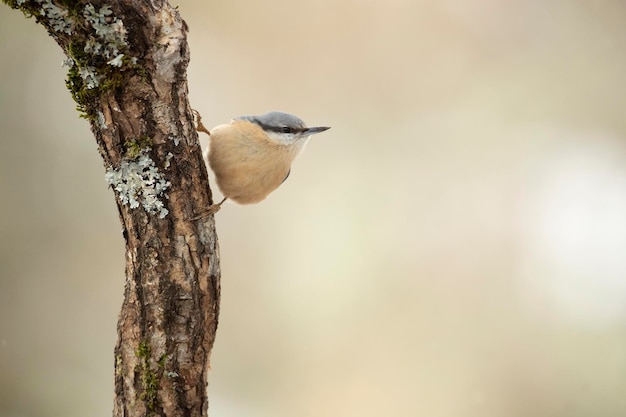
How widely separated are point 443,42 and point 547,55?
570 mm

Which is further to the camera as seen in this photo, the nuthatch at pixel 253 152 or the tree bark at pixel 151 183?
the nuthatch at pixel 253 152

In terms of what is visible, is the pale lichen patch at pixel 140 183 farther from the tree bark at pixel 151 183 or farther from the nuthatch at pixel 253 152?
the nuthatch at pixel 253 152

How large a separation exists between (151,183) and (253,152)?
0.64 metres

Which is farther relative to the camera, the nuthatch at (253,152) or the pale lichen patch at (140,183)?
the nuthatch at (253,152)

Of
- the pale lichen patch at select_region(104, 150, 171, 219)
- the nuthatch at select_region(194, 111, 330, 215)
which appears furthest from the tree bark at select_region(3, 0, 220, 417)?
the nuthatch at select_region(194, 111, 330, 215)

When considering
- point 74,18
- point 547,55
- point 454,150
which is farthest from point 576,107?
point 74,18

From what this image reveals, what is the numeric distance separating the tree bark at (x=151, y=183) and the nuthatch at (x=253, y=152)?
492mm

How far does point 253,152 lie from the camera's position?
1.93 metres

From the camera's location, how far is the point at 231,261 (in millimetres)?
3203

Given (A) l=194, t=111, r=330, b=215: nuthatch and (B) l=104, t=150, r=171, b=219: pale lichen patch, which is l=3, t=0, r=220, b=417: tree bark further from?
(A) l=194, t=111, r=330, b=215: nuthatch

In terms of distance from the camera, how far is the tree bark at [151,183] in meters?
1.21

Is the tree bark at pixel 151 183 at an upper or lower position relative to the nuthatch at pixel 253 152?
lower

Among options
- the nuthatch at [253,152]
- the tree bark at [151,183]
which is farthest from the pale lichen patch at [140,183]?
the nuthatch at [253,152]

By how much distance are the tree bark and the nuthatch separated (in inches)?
19.4
